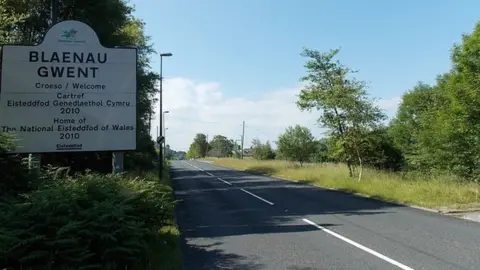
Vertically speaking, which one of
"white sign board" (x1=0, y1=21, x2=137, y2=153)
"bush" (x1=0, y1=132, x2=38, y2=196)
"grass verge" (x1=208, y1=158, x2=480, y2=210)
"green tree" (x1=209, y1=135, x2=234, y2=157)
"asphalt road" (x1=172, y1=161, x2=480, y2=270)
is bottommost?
"asphalt road" (x1=172, y1=161, x2=480, y2=270)

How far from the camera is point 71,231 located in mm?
6059

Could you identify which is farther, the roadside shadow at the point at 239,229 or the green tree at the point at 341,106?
the green tree at the point at 341,106

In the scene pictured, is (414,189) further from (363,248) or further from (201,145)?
(201,145)

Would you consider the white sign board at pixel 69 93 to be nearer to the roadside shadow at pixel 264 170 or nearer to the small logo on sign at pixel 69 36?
the small logo on sign at pixel 69 36

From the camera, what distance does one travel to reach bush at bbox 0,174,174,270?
576 centimetres

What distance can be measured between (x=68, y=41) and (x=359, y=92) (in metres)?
20.6

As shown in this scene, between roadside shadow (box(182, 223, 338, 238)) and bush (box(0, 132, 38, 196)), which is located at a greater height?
bush (box(0, 132, 38, 196))

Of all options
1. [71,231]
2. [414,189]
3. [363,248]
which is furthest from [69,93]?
[414,189]

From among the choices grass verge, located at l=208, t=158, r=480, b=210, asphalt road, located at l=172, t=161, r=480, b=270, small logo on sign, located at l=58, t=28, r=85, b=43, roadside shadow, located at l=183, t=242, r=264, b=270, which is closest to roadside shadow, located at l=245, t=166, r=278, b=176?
grass verge, located at l=208, t=158, r=480, b=210

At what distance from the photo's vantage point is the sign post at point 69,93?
1027 centimetres

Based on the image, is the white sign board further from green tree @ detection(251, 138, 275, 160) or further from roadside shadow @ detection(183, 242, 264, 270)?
green tree @ detection(251, 138, 275, 160)

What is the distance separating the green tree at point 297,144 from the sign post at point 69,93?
54708 mm

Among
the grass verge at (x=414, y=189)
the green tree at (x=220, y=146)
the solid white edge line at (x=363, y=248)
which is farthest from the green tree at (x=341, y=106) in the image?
the green tree at (x=220, y=146)

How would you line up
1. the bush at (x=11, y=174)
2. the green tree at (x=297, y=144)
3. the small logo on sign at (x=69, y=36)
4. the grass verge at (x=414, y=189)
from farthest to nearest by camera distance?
1. the green tree at (x=297, y=144)
2. the grass verge at (x=414, y=189)
3. the small logo on sign at (x=69, y=36)
4. the bush at (x=11, y=174)
